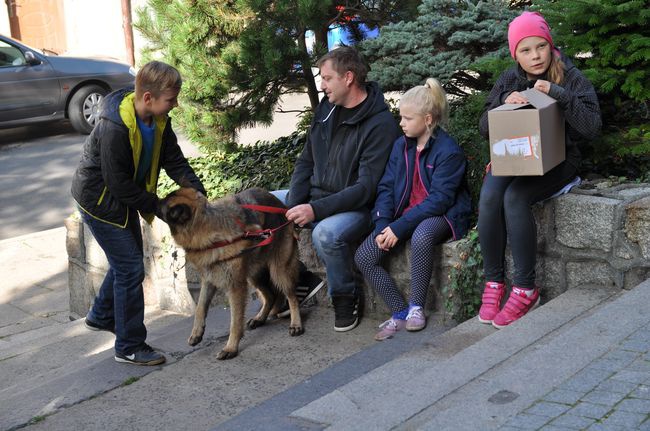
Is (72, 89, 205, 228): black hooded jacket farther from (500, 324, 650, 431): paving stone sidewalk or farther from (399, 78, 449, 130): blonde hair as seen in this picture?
(500, 324, 650, 431): paving stone sidewalk

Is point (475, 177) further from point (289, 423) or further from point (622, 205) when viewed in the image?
point (289, 423)

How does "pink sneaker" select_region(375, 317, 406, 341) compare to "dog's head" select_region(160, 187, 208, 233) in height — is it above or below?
below

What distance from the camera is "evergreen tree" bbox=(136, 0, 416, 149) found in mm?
6852

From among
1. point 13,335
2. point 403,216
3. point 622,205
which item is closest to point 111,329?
point 403,216

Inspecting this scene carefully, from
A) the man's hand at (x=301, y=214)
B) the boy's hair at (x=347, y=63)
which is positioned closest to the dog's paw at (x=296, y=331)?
the man's hand at (x=301, y=214)

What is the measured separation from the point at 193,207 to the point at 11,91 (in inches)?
384

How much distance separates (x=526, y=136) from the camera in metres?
4.14

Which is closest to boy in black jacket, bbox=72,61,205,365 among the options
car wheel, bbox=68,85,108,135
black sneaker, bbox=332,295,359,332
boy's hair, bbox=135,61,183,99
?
boy's hair, bbox=135,61,183,99

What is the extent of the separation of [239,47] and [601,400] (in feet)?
16.0

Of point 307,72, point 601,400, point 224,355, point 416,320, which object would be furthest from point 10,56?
point 601,400

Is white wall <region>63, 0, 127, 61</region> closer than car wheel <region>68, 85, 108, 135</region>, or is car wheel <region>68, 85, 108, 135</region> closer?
car wheel <region>68, 85, 108, 135</region>

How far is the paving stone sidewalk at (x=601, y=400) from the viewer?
9.19ft

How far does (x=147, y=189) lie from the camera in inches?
191

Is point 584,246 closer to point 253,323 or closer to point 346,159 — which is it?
point 346,159
